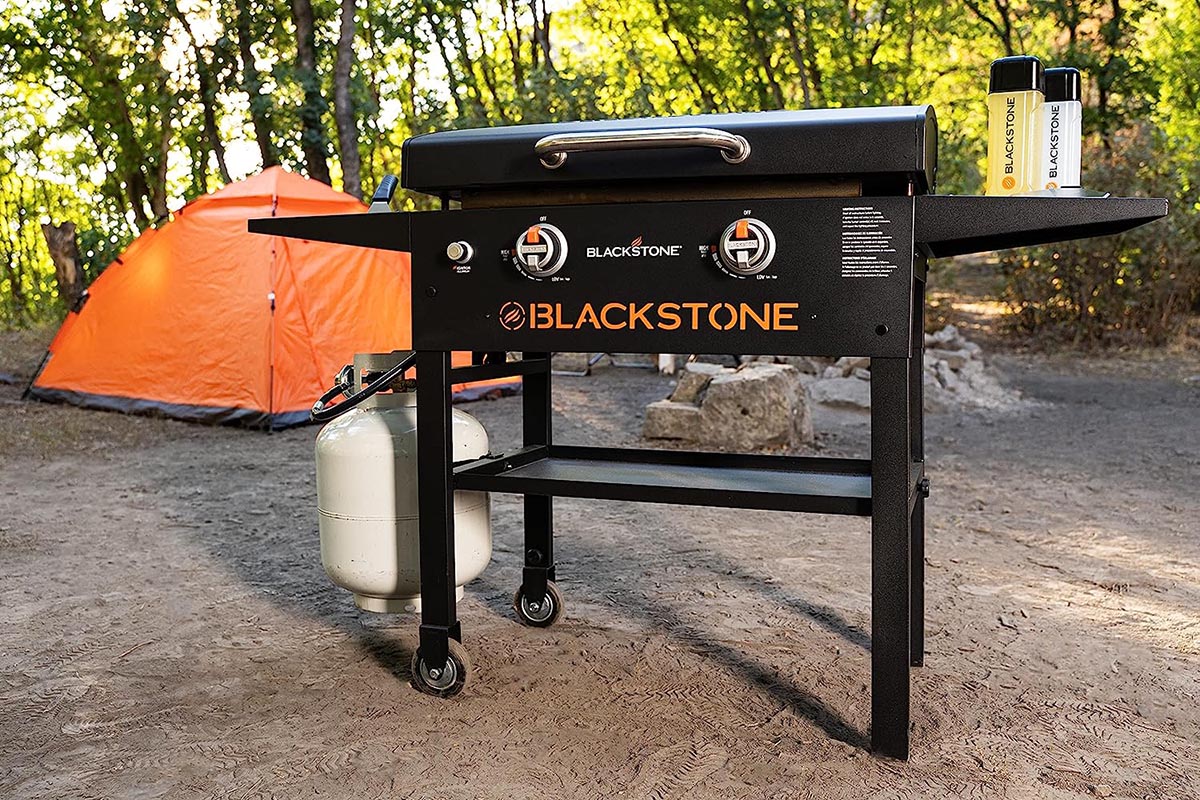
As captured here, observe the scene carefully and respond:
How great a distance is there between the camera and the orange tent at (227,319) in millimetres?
6742

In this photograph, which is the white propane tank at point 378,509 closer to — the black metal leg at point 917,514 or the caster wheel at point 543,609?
the caster wheel at point 543,609

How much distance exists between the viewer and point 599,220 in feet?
7.06

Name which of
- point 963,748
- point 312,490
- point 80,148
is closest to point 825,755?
point 963,748

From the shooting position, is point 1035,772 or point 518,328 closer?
point 1035,772

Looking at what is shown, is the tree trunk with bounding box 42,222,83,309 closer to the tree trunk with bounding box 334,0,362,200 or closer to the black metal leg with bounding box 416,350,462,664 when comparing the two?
the tree trunk with bounding box 334,0,362,200

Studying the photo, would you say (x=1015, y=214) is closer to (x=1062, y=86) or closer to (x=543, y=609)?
(x=1062, y=86)

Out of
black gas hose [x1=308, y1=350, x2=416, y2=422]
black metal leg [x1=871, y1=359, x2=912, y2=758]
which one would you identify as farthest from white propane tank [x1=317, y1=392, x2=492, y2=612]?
black metal leg [x1=871, y1=359, x2=912, y2=758]

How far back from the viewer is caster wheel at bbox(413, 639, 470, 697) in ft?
7.89

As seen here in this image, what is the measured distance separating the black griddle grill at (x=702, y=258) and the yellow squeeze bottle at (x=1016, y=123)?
0.11 meters

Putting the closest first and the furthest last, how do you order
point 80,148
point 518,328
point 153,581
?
point 518,328
point 153,581
point 80,148

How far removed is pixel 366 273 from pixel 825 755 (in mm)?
5810

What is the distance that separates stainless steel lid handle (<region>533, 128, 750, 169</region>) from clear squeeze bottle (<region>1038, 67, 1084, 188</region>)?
56 centimetres

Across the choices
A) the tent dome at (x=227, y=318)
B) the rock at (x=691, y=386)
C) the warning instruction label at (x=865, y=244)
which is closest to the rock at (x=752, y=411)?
the rock at (x=691, y=386)

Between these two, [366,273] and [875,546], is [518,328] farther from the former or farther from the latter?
[366,273]
